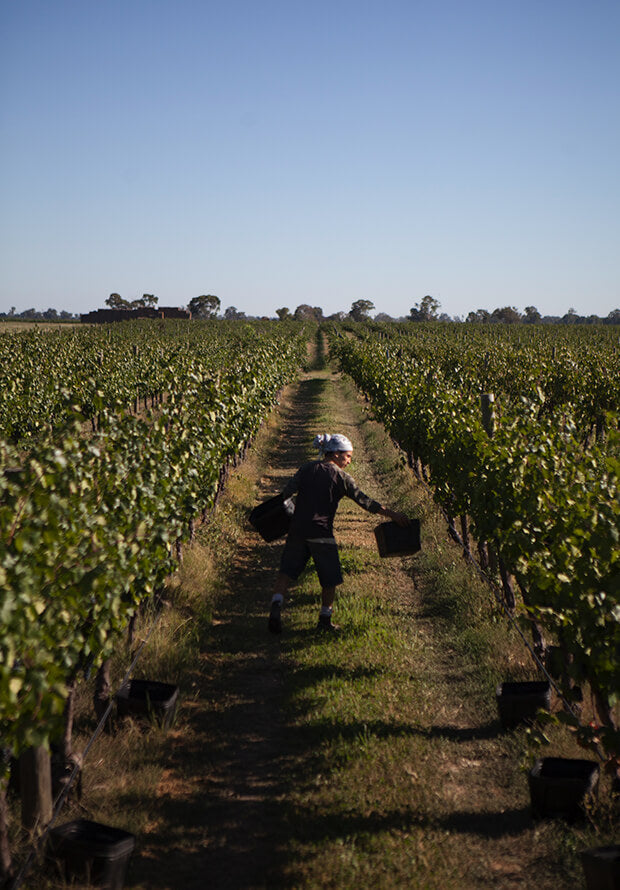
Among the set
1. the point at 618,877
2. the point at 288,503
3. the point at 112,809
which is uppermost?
the point at 288,503

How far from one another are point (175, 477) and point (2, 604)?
11.2 ft

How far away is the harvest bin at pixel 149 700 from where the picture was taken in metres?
5.08

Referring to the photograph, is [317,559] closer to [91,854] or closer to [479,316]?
[91,854]

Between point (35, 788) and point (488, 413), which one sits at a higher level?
point (488, 413)

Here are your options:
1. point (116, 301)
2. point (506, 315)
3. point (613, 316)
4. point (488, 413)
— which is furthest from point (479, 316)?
point (488, 413)

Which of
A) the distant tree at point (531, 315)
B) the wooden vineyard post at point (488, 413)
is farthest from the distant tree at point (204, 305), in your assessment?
the wooden vineyard post at point (488, 413)

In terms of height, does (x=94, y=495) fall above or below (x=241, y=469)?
above

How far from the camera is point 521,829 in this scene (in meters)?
4.11

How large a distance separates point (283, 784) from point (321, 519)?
8.33 feet

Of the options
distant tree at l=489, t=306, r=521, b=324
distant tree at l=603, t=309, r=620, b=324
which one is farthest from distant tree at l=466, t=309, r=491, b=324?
distant tree at l=603, t=309, r=620, b=324

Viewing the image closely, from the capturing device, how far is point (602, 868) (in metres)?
3.25

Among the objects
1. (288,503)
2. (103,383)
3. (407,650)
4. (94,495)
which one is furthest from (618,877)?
(103,383)

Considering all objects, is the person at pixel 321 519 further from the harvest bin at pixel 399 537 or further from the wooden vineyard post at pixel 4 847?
the wooden vineyard post at pixel 4 847

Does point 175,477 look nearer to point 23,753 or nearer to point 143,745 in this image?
point 143,745
